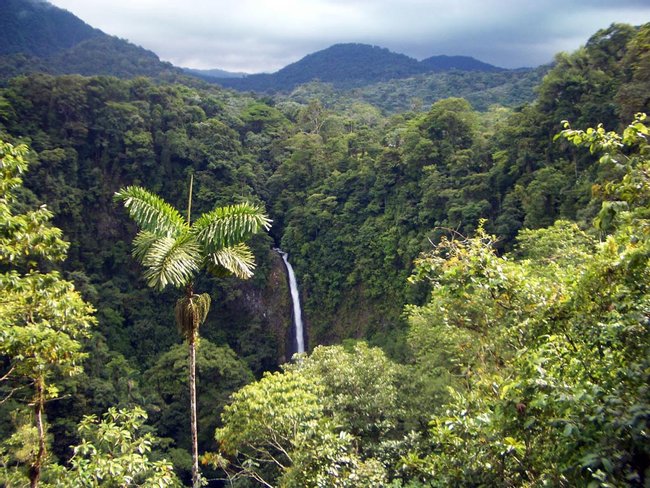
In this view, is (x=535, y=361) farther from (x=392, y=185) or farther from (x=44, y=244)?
(x=392, y=185)

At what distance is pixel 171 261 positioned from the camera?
5.38 meters

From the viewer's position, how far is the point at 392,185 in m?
24.1

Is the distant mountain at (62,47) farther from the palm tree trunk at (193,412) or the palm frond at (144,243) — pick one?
the palm tree trunk at (193,412)

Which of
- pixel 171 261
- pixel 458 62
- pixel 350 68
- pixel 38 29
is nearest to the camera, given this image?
pixel 171 261

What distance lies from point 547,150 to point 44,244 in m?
17.6

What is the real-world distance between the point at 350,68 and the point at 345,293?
104 metres

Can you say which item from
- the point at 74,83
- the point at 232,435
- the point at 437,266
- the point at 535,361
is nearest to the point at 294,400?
the point at 232,435

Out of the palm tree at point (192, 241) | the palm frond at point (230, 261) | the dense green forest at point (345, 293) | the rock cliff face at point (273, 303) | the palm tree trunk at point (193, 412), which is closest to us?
the dense green forest at point (345, 293)

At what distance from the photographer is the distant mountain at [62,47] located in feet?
204

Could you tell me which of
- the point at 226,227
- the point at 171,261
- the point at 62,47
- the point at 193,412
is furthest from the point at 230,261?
the point at 62,47

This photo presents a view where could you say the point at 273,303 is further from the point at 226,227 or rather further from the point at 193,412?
the point at 226,227

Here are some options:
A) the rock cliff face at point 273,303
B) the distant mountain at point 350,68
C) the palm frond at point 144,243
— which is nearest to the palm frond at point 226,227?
the palm frond at point 144,243

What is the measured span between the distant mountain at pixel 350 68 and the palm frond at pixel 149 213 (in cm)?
10154

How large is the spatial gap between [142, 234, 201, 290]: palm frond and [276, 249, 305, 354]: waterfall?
1975 cm
